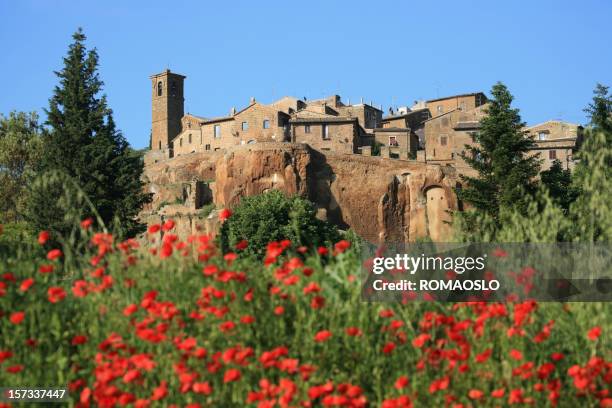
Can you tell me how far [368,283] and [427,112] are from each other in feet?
272

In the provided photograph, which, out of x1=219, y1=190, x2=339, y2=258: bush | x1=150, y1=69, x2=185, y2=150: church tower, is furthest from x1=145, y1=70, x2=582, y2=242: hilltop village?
x1=219, y1=190, x2=339, y2=258: bush

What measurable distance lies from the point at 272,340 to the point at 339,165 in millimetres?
55732

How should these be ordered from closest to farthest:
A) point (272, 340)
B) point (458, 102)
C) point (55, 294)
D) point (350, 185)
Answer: point (55, 294) < point (272, 340) < point (350, 185) < point (458, 102)

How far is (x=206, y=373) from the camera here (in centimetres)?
768

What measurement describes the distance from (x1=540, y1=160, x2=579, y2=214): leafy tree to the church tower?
165ft

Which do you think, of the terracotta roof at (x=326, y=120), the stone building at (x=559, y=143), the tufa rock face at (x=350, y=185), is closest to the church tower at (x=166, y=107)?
the terracotta roof at (x=326, y=120)

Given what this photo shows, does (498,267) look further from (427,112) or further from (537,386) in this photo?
(427,112)

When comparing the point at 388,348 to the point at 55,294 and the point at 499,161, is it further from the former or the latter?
the point at 499,161

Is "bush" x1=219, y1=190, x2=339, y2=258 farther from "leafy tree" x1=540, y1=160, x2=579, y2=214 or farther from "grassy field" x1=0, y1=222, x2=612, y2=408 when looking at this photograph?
"grassy field" x1=0, y1=222, x2=612, y2=408

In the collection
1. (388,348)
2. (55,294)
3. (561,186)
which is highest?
(561,186)

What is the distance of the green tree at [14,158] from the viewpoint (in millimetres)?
52875

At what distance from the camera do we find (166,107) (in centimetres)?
9262

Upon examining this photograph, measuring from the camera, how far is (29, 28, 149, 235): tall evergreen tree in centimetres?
3653

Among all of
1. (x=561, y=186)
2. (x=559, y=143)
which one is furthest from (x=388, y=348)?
(x=559, y=143)
